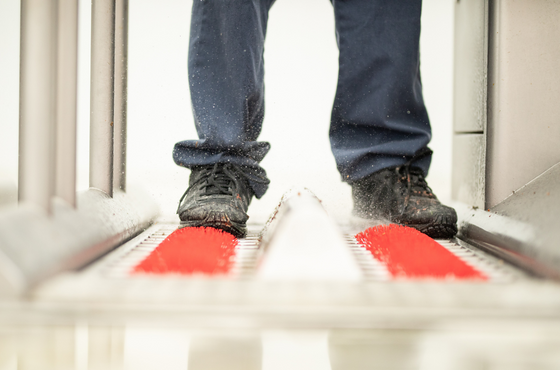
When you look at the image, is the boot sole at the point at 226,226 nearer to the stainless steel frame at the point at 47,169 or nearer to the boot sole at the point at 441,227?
the stainless steel frame at the point at 47,169

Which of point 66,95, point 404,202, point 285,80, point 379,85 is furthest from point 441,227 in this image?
point 285,80

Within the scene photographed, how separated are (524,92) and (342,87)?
0.38 metres

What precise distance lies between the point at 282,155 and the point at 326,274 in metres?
1.78

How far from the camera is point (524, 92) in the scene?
33.8 inches

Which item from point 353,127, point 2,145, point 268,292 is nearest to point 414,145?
point 353,127

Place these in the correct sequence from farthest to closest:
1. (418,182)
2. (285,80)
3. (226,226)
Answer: (285,80), (418,182), (226,226)

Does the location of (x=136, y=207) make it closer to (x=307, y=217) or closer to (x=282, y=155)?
(x=307, y=217)

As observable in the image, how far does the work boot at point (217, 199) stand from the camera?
837mm

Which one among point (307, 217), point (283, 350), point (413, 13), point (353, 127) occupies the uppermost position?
point (413, 13)

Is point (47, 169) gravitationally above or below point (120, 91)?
below

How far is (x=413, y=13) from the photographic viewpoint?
0.97 meters

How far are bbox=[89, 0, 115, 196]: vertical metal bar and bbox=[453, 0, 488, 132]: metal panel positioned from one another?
76 centimetres

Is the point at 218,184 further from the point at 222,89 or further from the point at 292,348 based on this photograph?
the point at 292,348

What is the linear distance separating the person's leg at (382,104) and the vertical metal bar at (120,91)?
0.48 metres
